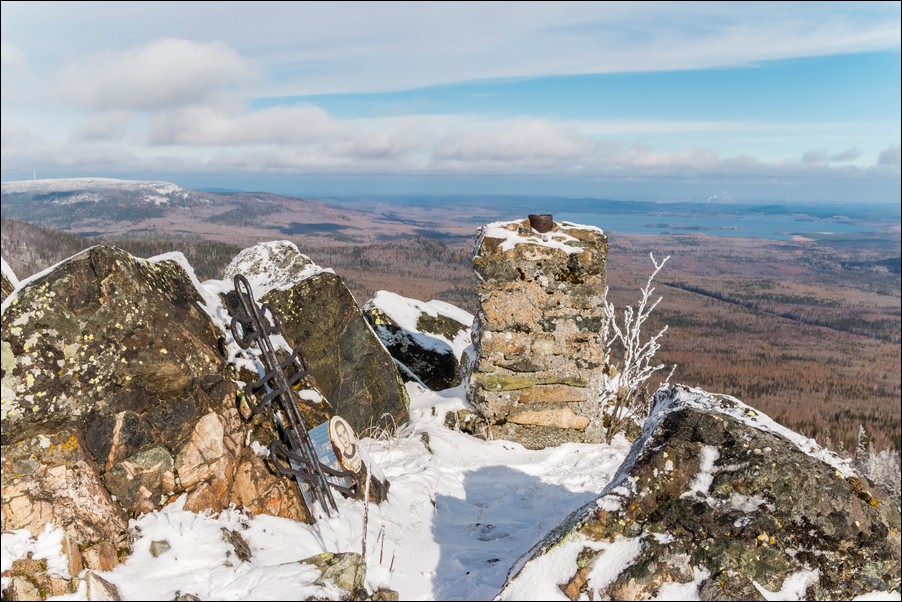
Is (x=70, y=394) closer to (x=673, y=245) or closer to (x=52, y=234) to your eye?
(x=52, y=234)

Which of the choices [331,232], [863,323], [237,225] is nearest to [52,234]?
[237,225]

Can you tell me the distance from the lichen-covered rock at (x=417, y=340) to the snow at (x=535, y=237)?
3.25 m

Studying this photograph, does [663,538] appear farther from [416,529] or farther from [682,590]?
[416,529]

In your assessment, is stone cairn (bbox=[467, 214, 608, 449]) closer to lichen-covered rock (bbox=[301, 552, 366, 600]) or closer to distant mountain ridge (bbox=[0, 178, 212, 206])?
lichen-covered rock (bbox=[301, 552, 366, 600])

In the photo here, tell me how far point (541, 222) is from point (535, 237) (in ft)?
0.93

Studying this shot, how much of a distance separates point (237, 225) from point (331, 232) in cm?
1977

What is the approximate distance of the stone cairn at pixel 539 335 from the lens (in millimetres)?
9102

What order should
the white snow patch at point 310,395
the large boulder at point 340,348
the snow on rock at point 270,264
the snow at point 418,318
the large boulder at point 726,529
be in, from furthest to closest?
the snow at point 418,318
the snow on rock at point 270,264
the large boulder at point 340,348
the white snow patch at point 310,395
the large boulder at point 726,529

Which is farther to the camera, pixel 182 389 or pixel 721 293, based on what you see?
pixel 721 293

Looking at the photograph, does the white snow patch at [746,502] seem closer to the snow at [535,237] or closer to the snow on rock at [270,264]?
the snow at [535,237]

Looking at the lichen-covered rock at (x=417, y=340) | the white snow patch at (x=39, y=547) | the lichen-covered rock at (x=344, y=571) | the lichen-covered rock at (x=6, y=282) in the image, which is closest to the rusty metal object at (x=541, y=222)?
the lichen-covered rock at (x=417, y=340)

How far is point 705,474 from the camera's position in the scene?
3982mm

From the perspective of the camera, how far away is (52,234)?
99500 mm

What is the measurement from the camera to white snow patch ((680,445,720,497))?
12.8 ft
